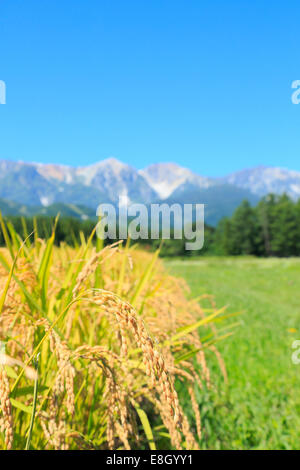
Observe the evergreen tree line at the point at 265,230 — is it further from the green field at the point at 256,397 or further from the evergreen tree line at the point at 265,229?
the green field at the point at 256,397

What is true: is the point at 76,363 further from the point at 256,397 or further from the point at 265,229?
the point at 265,229

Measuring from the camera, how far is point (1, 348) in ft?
2.95

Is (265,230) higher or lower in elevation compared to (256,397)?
higher

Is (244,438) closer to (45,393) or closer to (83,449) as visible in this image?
(83,449)

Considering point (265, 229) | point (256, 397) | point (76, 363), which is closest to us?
point (76, 363)

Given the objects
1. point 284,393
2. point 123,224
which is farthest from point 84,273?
point 284,393

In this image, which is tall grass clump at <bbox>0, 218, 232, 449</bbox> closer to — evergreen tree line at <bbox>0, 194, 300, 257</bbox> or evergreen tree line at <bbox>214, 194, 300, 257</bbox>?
evergreen tree line at <bbox>0, 194, 300, 257</bbox>

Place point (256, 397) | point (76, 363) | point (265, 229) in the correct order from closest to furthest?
point (76, 363)
point (256, 397)
point (265, 229)

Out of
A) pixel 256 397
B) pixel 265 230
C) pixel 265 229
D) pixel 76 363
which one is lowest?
pixel 256 397

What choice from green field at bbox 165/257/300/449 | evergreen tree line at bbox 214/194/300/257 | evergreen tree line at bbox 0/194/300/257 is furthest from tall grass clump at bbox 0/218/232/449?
evergreen tree line at bbox 214/194/300/257

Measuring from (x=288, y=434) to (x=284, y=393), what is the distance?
3.01ft

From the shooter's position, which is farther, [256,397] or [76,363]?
[256,397]

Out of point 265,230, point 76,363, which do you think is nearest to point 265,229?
point 265,230
